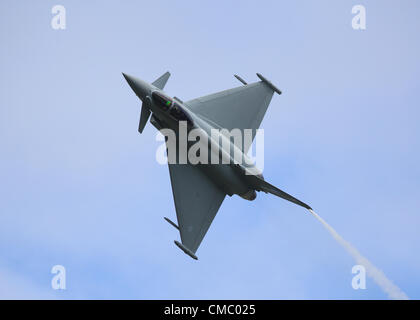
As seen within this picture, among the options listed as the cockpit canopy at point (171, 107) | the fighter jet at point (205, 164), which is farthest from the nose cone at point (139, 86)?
the cockpit canopy at point (171, 107)

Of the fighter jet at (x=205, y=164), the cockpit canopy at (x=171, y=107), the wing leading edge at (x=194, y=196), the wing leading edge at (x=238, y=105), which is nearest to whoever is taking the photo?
the cockpit canopy at (x=171, y=107)

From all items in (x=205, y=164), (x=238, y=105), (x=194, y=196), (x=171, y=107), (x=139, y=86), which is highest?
(x=139, y=86)

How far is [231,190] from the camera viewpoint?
84.1 ft

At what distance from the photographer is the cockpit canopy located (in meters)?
24.7

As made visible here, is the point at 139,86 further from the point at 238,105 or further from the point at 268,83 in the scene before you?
the point at 268,83

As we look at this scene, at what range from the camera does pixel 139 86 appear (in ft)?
82.1

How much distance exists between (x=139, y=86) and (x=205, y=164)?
4347mm

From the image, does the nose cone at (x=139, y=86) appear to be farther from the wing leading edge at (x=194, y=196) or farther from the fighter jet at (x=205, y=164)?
the wing leading edge at (x=194, y=196)

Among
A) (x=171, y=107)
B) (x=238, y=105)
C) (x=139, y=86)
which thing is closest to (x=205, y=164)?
(x=171, y=107)

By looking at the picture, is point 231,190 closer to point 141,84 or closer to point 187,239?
point 187,239

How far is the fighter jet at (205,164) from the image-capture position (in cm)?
2486

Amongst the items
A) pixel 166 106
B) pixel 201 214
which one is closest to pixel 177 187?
pixel 201 214

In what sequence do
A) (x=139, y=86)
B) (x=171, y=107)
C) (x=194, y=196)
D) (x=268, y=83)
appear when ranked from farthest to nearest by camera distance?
(x=268, y=83) < (x=194, y=196) < (x=139, y=86) < (x=171, y=107)

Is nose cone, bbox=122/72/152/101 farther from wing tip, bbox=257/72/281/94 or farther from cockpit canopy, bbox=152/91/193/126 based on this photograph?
wing tip, bbox=257/72/281/94
